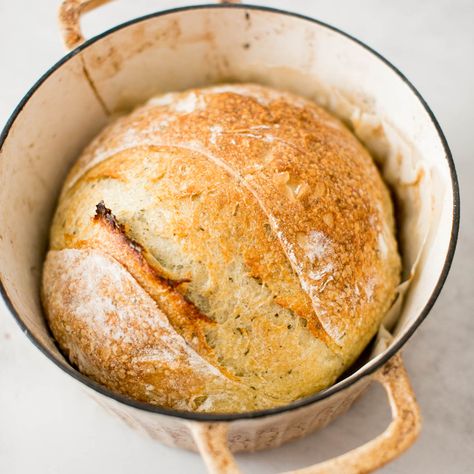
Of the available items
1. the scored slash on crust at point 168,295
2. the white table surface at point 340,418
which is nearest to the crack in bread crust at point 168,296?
the scored slash on crust at point 168,295

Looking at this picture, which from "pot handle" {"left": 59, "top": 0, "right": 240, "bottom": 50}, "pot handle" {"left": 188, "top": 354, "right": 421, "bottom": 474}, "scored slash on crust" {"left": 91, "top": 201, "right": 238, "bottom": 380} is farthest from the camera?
"pot handle" {"left": 59, "top": 0, "right": 240, "bottom": 50}

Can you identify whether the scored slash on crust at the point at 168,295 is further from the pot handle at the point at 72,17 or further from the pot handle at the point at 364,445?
the pot handle at the point at 72,17

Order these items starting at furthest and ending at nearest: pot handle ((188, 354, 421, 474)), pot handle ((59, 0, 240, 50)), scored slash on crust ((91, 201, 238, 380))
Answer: pot handle ((59, 0, 240, 50))
scored slash on crust ((91, 201, 238, 380))
pot handle ((188, 354, 421, 474))

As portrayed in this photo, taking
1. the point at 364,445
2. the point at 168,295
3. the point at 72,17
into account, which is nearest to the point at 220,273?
the point at 168,295

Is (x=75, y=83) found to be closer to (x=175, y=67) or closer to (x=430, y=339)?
(x=175, y=67)

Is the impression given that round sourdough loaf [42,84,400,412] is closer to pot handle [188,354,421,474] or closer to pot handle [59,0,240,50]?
pot handle [188,354,421,474]

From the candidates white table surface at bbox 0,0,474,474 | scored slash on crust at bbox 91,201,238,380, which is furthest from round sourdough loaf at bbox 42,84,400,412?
white table surface at bbox 0,0,474,474

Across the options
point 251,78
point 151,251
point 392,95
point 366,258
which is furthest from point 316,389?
point 251,78
